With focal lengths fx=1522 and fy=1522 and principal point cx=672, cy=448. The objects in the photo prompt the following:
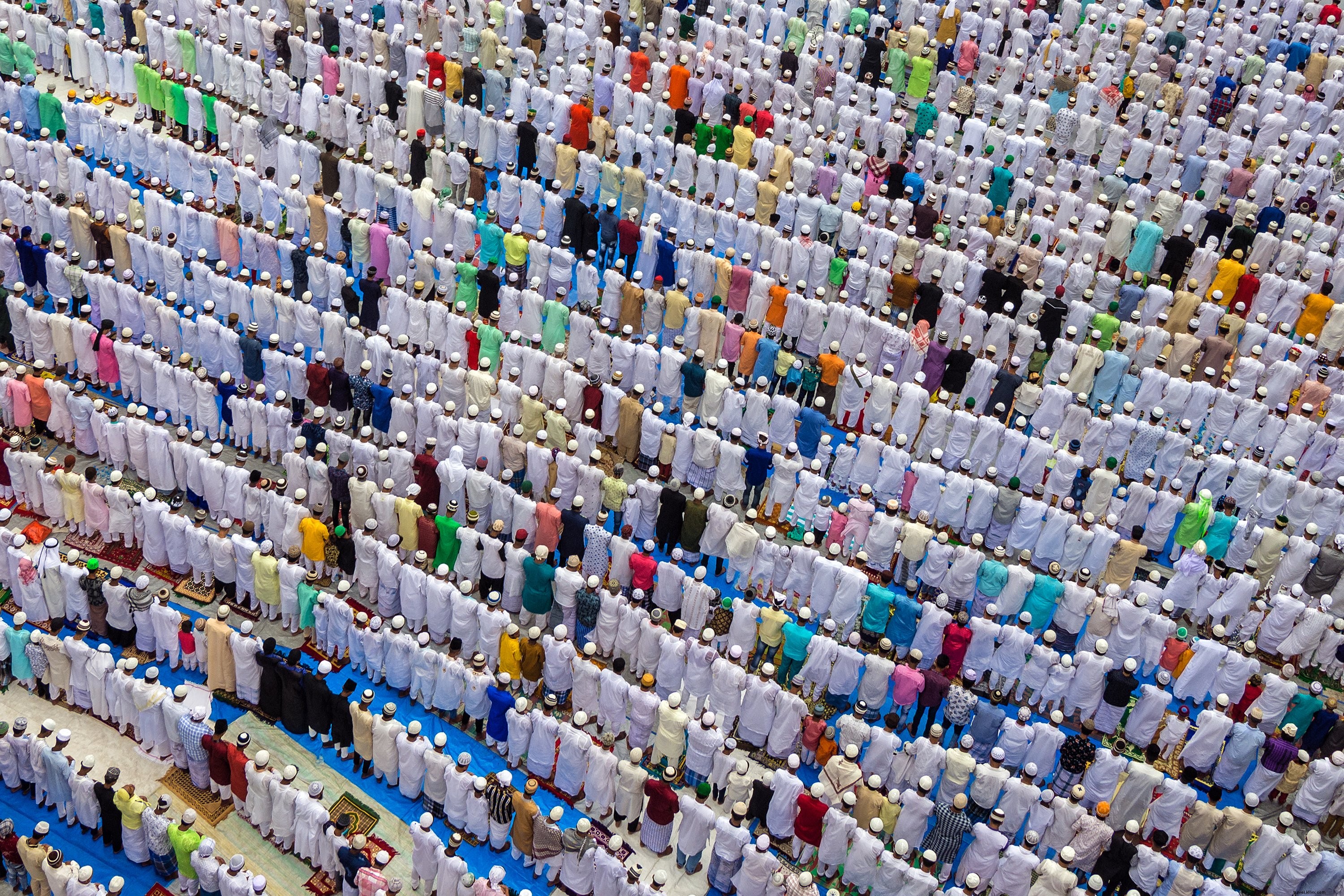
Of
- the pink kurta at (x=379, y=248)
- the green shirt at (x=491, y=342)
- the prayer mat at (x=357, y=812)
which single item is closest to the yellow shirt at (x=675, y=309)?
the green shirt at (x=491, y=342)

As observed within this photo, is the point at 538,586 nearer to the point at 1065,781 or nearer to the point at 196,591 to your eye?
the point at 196,591

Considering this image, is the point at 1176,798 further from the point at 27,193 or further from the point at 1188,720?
the point at 27,193

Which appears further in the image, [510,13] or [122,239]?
[510,13]

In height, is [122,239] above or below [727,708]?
above

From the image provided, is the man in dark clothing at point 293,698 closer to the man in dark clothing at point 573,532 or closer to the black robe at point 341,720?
the black robe at point 341,720

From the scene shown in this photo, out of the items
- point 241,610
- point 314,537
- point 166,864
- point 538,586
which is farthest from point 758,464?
point 166,864

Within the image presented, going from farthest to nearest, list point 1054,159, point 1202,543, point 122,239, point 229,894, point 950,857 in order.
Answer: point 1054,159, point 122,239, point 1202,543, point 950,857, point 229,894

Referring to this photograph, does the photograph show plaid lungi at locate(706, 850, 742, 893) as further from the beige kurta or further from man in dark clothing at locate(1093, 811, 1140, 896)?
the beige kurta

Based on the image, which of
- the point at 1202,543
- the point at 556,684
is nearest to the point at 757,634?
the point at 556,684
